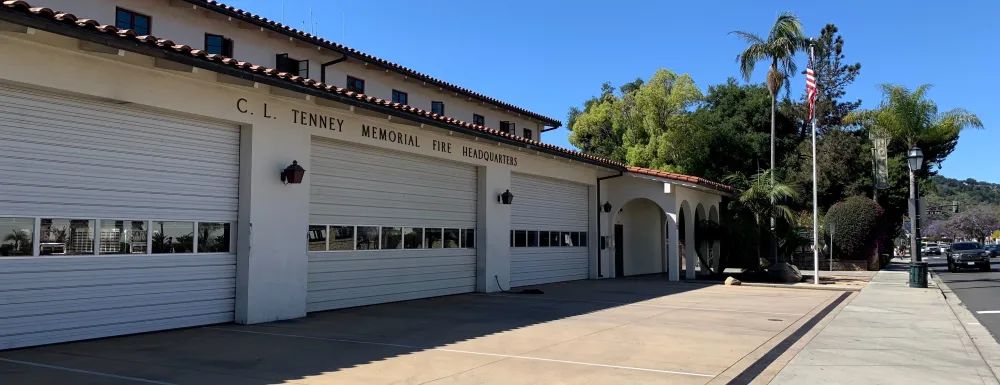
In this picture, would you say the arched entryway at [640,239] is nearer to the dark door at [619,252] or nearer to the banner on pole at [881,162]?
the dark door at [619,252]

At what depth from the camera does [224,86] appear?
36.0ft

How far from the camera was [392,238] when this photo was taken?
1512 cm

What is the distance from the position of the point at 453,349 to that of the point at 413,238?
6.90 m

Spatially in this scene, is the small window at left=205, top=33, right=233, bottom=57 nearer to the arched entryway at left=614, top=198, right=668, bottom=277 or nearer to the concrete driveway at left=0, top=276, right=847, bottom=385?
the concrete driveway at left=0, top=276, right=847, bottom=385

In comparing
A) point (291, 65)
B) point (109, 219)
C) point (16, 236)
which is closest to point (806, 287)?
point (291, 65)

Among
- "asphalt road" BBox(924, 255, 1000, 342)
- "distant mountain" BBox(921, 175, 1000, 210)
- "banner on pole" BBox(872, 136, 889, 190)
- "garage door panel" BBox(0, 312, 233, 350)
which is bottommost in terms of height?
"asphalt road" BBox(924, 255, 1000, 342)

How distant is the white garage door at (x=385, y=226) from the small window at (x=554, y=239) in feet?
13.6

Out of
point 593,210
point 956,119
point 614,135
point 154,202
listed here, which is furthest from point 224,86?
point 956,119

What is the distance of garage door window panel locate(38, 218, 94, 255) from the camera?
891 centimetres

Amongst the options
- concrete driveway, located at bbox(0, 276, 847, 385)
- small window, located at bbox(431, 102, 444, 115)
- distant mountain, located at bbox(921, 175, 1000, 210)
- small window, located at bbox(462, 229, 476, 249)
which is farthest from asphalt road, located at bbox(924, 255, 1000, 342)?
distant mountain, located at bbox(921, 175, 1000, 210)

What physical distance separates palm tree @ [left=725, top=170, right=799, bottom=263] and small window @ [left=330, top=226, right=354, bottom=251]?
1629 centimetres

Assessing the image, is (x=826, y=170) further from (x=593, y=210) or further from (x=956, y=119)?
(x=593, y=210)

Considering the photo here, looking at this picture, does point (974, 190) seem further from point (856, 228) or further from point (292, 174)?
point (292, 174)

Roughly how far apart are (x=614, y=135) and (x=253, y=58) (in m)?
28.7
